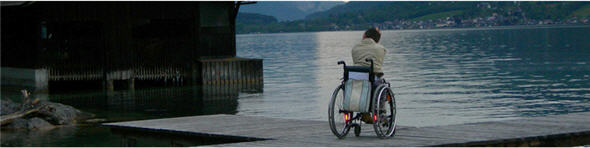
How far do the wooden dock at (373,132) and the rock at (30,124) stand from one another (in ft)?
14.0

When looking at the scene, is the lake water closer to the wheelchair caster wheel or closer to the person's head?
the wheelchair caster wheel

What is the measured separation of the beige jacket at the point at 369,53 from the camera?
13.1 m

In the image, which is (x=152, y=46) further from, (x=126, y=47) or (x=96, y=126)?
(x=96, y=126)

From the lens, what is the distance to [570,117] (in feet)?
53.7

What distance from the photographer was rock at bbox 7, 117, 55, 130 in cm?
2156

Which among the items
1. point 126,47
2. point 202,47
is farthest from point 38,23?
point 202,47

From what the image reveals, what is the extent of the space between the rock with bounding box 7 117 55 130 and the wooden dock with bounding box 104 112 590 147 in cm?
425

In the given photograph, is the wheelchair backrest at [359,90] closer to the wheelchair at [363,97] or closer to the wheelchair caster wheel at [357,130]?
the wheelchair at [363,97]

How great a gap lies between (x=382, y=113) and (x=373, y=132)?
4.61ft

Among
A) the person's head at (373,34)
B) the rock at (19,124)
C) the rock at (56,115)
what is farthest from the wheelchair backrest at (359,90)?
the rock at (56,115)

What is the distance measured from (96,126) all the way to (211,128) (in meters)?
6.54

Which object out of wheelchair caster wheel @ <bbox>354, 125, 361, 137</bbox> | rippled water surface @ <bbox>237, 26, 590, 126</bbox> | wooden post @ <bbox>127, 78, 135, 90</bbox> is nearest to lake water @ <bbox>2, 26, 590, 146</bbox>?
rippled water surface @ <bbox>237, 26, 590, 126</bbox>

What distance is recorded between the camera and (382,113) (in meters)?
13.0

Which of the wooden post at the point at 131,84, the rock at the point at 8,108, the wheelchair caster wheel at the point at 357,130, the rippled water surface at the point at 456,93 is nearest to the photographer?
the wheelchair caster wheel at the point at 357,130
